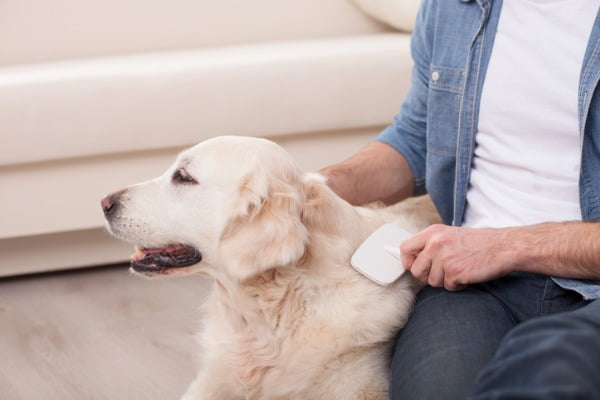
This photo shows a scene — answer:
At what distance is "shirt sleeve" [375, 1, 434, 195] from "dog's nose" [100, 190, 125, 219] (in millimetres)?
516

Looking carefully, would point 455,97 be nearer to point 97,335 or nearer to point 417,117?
point 417,117

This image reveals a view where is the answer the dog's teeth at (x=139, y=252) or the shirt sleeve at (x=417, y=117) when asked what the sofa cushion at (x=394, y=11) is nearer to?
the shirt sleeve at (x=417, y=117)

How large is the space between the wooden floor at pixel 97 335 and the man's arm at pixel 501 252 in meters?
0.74

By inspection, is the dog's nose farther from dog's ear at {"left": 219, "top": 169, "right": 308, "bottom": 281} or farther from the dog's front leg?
the dog's front leg

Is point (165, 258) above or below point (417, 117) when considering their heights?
below

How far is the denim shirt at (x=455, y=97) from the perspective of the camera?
1.17m

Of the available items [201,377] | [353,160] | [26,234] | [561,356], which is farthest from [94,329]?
[561,356]

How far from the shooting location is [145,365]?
1.83 metres

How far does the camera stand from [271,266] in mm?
1195

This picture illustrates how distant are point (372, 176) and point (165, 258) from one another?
1.40ft

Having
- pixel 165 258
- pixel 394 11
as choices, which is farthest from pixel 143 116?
pixel 165 258

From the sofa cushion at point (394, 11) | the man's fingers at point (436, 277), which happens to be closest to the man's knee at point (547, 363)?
the man's fingers at point (436, 277)

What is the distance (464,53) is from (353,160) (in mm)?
298

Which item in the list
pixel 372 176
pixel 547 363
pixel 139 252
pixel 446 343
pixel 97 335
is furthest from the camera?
pixel 97 335
